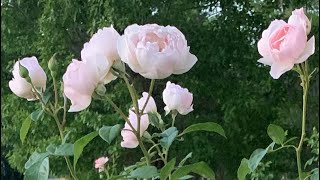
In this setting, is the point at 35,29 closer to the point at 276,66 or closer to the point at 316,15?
the point at 316,15

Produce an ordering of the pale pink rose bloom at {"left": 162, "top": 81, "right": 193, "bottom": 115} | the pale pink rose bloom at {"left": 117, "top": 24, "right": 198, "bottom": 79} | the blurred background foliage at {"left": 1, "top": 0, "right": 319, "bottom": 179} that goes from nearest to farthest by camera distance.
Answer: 1. the pale pink rose bloom at {"left": 117, "top": 24, "right": 198, "bottom": 79}
2. the pale pink rose bloom at {"left": 162, "top": 81, "right": 193, "bottom": 115}
3. the blurred background foliage at {"left": 1, "top": 0, "right": 319, "bottom": 179}

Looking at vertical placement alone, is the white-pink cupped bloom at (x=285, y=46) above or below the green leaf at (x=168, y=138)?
above

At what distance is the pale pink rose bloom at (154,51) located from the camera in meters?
0.61

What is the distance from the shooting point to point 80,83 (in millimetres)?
618

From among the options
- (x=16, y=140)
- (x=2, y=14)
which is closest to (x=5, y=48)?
(x=2, y=14)

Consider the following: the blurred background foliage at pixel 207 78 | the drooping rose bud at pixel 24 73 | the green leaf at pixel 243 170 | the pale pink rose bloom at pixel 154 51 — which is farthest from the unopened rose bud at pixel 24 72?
the blurred background foliage at pixel 207 78

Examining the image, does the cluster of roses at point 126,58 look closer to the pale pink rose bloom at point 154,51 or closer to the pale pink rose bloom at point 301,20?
the pale pink rose bloom at point 154,51

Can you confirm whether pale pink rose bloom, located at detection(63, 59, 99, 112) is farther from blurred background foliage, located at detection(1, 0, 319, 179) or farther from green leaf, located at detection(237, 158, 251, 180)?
blurred background foliage, located at detection(1, 0, 319, 179)

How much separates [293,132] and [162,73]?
2716 millimetres

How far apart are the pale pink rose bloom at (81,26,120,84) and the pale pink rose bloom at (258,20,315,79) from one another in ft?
0.49

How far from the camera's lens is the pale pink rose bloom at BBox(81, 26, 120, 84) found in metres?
0.62

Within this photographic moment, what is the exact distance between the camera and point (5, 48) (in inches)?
134

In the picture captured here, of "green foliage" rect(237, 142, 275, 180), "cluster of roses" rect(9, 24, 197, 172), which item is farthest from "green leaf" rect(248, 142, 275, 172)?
"cluster of roses" rect(9, 24, 197, 172)

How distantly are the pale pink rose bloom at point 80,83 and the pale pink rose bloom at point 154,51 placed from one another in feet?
0.10
